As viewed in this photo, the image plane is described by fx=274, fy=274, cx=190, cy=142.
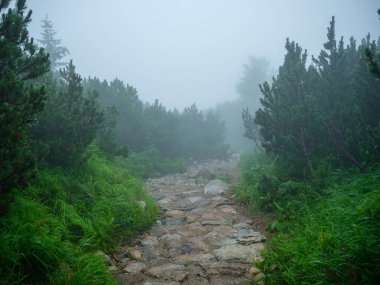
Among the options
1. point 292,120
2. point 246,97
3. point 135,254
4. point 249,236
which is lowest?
point 135,254

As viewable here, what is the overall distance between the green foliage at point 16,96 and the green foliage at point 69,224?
65cm

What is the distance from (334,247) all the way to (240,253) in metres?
1.56

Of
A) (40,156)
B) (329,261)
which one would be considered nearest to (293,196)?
(329,261)

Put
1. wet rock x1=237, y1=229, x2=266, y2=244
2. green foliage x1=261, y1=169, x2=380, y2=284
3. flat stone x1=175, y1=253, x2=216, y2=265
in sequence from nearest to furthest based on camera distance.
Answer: green foliage x1=261, y1=169, x2=380, y2=284, flat stone x1=175, y1=253, x2=216, y2=265, wet rock x1=237, y1=229, x2=266, y2=244

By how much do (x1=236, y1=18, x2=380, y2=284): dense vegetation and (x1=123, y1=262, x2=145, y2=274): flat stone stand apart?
5.56 feet

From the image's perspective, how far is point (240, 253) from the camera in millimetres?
4312

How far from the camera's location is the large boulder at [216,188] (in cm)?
880

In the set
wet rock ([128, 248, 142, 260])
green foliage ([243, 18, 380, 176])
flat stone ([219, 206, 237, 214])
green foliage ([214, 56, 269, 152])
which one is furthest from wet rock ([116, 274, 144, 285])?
green foliage ([214, 56, 269, 152])

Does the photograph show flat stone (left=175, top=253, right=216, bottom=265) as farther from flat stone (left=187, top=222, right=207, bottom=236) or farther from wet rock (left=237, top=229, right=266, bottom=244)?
flat stone (left=187, top=222, right=207, bottom=236)

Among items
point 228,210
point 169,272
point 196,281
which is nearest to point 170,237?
point 169,272

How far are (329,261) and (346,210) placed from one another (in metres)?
1.15

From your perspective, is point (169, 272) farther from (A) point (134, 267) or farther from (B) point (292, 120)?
(B) point (292, 120)

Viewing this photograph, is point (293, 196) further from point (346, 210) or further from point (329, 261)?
point (329, 261)

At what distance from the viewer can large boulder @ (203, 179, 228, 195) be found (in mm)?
8800
